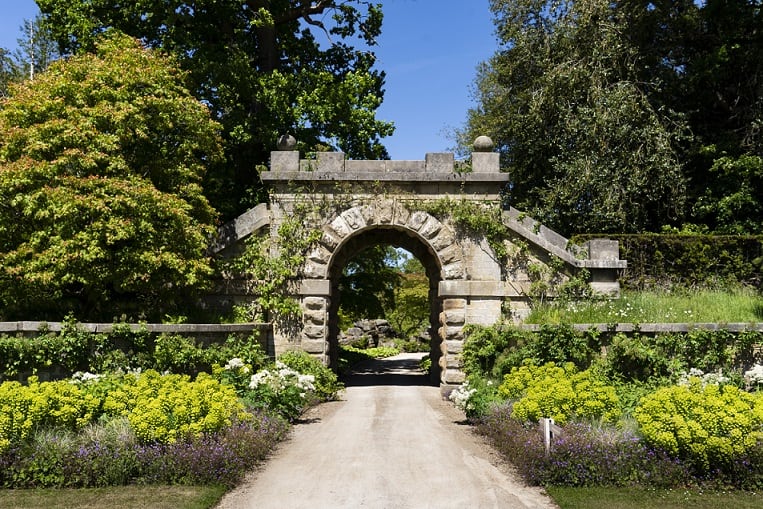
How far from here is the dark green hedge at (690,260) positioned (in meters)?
13.7

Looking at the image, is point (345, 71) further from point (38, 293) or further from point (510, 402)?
point (510, 402)

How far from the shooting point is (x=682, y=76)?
61.0 ft

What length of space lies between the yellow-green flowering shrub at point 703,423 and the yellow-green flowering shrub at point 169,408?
15.9 ft

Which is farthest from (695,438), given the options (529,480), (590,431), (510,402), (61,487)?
(61,487)

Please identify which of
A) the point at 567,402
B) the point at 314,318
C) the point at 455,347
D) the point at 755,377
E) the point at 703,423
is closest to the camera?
the point at 703,423

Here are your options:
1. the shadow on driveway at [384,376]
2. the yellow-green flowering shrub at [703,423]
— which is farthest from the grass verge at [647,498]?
the shadow on driveway at [384,376]

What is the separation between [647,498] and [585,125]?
13.3m

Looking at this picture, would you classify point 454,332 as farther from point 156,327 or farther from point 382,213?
point 156,327

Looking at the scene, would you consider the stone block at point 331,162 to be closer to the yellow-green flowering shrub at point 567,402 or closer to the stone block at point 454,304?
the stone block at point 454,304

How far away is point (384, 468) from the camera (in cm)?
730

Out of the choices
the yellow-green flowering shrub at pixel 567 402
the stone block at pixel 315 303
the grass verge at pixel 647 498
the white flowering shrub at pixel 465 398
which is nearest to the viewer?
the grass verge at pixel 647 498

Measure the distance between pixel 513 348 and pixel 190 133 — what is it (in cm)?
772

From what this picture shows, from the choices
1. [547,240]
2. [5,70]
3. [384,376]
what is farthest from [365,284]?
[5,70]

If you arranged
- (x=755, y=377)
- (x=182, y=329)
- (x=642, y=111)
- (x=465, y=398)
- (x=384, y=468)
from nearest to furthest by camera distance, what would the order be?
(x=384, y=468) < (x=755, y=377) < (x=465, y=398) < (x=182, y=329) < (x=642, y=111)
